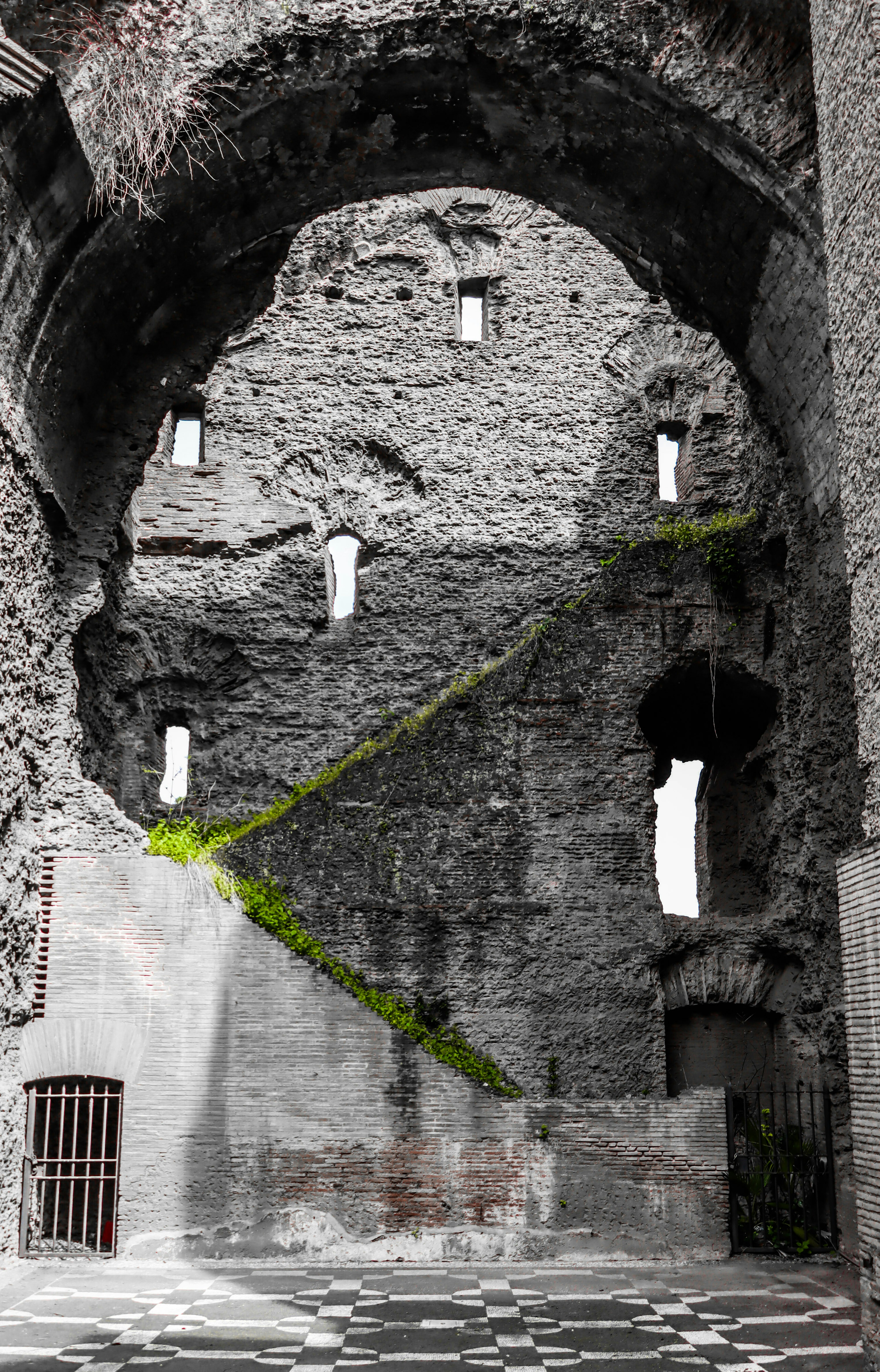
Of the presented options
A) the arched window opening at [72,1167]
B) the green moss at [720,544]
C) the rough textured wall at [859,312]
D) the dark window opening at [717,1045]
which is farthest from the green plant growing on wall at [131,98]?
the dark window opening at [717,1045]

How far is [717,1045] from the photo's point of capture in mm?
9883

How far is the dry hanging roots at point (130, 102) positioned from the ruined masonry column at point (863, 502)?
14.2ft

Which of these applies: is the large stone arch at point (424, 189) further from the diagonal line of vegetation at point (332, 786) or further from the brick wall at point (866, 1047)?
the brick wall at point (866, 1047)

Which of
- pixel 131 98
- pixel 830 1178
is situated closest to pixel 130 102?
pixel 131 98

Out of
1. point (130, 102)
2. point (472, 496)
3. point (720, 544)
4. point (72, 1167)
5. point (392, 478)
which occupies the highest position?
point (392, 478)

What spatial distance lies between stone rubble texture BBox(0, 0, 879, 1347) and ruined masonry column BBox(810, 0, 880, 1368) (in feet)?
0.10

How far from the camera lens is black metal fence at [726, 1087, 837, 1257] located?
302 inches

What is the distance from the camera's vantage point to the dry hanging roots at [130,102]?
23.5 feet

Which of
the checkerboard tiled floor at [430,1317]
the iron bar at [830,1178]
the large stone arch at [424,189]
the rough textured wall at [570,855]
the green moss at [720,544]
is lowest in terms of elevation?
the checkerboard tiled floor at [430,1317]

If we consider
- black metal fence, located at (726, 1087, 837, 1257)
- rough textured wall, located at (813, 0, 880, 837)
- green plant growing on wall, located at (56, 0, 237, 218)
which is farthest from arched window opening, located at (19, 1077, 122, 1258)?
green plant growing on wall, located at (56, 0, 237, 218)

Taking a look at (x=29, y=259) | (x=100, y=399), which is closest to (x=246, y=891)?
(x=100, y=399)

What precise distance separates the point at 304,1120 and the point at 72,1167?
4.80ft

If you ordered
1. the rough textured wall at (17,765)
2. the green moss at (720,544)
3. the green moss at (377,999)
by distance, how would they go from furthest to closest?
1. the green moss at (720,544)
2. the green moss at (377,999)
3. the rough textured wall at (17,765)

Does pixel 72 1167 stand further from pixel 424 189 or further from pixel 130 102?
pixel 424 189
